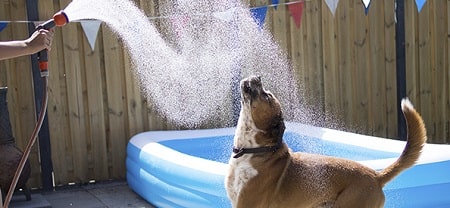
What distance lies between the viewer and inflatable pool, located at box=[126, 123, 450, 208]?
4.38 meters

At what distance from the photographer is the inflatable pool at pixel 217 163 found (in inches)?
173

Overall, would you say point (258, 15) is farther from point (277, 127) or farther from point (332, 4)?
point (277, 127)

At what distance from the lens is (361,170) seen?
3.29 m

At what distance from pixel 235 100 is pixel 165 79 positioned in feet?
2.90

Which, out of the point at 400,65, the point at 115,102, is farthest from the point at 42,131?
the point at 400,65

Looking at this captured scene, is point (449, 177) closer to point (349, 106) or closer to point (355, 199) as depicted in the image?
point (355, 199)

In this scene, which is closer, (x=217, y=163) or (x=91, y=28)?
(x=217, y=163)

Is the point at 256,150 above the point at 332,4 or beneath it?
beneath

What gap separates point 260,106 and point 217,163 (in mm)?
1874

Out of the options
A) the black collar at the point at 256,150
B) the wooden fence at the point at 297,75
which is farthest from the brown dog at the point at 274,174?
the wooden fence at the point at 297,75

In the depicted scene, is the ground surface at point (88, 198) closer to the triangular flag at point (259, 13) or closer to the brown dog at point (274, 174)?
the triangular flag at point (259, 13)

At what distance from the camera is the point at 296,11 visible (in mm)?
7309

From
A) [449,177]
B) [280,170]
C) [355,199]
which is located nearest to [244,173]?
[280,170]

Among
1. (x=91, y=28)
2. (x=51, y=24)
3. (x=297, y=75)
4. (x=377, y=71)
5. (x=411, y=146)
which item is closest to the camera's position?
(x=51, y=24)
